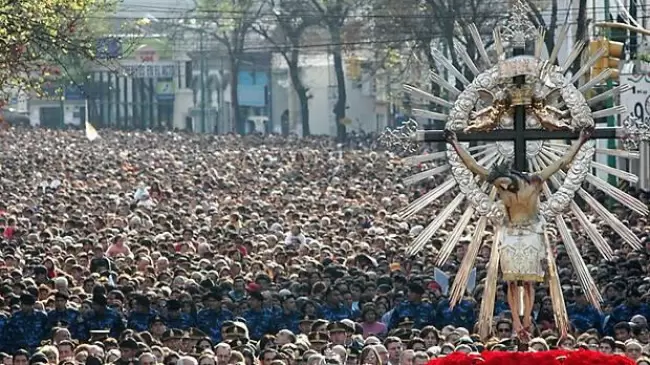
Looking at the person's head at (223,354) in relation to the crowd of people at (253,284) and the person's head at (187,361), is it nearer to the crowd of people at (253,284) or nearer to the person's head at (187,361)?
the crowd of people at (253,284)

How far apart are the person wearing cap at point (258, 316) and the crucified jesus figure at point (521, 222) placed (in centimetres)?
757

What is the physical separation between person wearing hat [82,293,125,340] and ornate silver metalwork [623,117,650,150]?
755 centimetres

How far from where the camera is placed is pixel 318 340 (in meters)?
18.2

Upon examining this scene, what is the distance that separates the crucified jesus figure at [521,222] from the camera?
42.9 ft

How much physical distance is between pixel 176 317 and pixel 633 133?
7879mm

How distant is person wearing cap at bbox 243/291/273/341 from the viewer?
814 inches

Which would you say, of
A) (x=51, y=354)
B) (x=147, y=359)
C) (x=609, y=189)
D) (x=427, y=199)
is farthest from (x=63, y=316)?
(x=609, y=189)

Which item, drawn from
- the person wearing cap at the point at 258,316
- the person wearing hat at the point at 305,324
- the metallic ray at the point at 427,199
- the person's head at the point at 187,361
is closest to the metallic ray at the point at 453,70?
the metallic ray at the point at 427,199

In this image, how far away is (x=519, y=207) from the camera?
1318cm

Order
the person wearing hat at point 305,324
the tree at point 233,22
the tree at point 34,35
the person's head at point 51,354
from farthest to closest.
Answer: the tree at point 233,22 < the tree at point 34,35 < the person wearing hat at point 305,324 < the person's head at point 51,354

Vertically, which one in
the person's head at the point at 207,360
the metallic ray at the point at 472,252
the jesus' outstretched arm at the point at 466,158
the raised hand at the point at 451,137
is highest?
the raised hand at the point at 451,137

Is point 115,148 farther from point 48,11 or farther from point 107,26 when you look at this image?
point 48,11

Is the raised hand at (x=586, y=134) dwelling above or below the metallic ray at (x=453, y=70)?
below

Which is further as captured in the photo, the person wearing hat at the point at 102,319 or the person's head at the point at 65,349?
the person wearing hat at the point at 102,319
